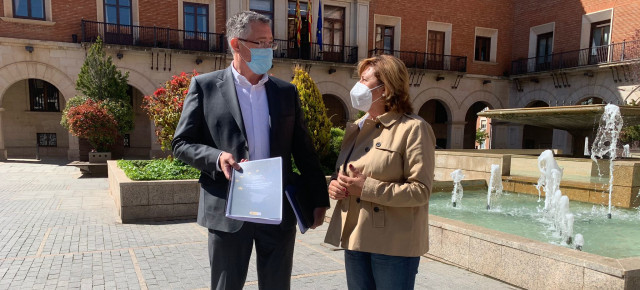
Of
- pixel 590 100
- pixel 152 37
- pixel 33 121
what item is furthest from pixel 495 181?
pixel 33 121

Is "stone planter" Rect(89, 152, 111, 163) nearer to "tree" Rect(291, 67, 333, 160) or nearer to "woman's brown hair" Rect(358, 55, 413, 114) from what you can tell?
"tree" Rect(291, 67, 333, 160)

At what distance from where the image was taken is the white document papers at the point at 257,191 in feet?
6.45

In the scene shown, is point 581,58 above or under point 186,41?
under

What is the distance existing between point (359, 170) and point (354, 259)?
0.53m

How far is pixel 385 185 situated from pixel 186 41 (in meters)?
18.7

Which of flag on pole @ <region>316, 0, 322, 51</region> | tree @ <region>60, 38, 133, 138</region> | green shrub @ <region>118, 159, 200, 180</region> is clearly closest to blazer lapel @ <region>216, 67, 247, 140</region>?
green shrub @ <region>118, 159, 200, 180</region>

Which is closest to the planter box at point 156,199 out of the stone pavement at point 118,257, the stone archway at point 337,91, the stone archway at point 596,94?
the stone pavement at point 118,257

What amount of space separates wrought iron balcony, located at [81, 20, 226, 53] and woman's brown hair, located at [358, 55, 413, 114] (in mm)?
17824

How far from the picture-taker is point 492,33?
79.3 ft

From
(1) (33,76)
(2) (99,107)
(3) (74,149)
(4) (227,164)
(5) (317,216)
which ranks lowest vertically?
(3) (74,149)

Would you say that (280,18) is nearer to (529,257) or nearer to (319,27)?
(319,27)

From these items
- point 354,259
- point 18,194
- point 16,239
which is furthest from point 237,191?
point 18,194

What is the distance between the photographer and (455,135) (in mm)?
23516

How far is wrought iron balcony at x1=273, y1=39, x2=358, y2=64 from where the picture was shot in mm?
20000
